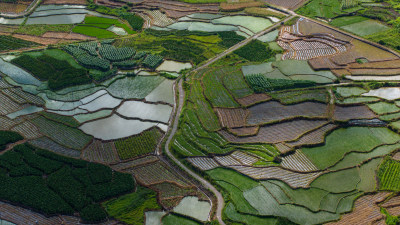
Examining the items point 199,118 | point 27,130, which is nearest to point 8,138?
A: point 27,130

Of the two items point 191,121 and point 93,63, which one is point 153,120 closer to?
point 191,121

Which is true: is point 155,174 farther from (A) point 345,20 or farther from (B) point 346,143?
(A) point 345,20

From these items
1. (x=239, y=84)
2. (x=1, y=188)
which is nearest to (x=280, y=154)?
(x=239, y=84)

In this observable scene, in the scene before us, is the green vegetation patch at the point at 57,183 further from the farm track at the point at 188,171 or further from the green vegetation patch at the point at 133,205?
the farm track at the point at 188,171

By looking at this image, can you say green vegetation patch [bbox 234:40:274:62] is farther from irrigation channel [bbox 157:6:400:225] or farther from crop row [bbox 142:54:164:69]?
crop row [bbox 142:54:164:69]

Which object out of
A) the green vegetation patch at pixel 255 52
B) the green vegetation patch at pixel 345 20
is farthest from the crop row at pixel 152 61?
the green vegetation patch at pixel 345 20

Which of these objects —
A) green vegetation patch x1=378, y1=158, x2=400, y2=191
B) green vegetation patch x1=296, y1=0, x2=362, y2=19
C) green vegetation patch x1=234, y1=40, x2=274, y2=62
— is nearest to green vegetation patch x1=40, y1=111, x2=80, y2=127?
green vegetation patch x1=234, y1=40, x2=274, y2=62

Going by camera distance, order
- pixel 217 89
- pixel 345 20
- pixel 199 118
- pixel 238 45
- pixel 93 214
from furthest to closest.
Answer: pixel 345 20, pixel 238 45, pixel 217 89, pixel 199 118, pixel 93 214
